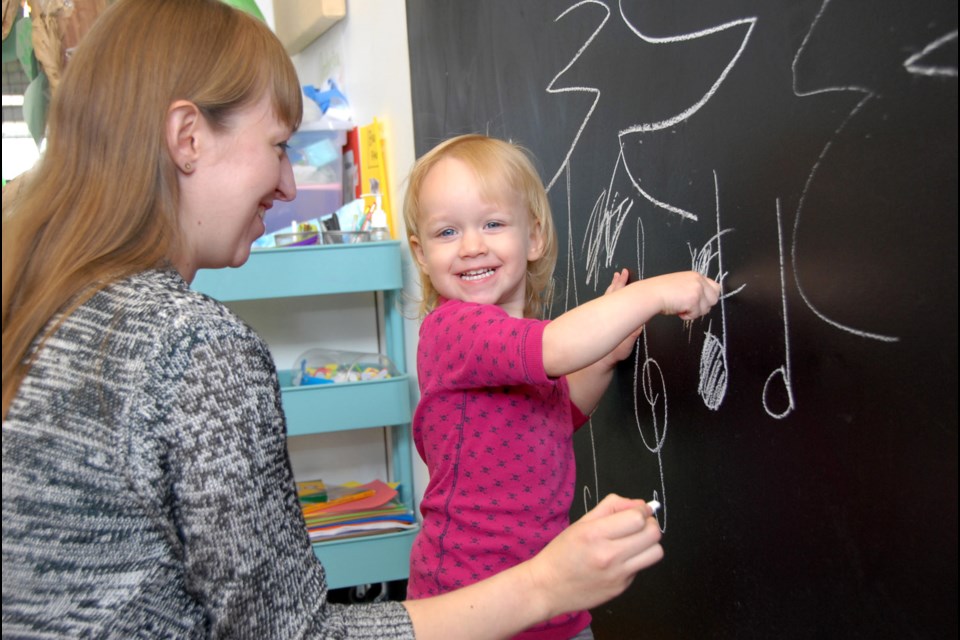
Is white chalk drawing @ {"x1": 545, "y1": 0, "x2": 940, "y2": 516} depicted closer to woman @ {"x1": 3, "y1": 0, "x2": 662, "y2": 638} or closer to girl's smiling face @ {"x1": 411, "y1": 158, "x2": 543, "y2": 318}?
girl's smiling face @ {"x1": 411, "y1": 158, "x2": 543, "y2": 318}

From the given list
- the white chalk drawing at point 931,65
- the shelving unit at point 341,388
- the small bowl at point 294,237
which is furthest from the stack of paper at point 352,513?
the white chalk drawing at point 931,65

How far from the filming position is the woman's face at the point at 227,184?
957mm

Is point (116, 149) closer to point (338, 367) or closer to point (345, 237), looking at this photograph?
point (345, 237)

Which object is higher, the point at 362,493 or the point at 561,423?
the point at 561,423

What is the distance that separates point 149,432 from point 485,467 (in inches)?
20.1

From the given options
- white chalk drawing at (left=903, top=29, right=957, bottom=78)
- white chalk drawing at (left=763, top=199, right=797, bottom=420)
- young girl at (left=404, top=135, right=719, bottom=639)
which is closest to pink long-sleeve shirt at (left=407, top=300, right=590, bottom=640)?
young girl at (left=404, top=135, right=719, bottom=639)

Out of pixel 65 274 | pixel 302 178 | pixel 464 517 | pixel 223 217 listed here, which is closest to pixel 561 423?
pixel 464 517

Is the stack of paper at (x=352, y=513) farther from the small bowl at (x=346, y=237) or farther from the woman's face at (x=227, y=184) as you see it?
the woman's face at (x=227, y=184)

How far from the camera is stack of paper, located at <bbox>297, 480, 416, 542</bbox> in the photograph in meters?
2.45

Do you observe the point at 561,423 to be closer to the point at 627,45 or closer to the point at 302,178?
the point at 627,45

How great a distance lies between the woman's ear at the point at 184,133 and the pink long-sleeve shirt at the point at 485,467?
385 mm

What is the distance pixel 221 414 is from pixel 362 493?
1.83 meters

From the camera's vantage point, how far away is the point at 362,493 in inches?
103

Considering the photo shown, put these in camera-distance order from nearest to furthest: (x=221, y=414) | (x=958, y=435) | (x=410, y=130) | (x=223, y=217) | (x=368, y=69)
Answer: (x=958, y=435), (x=221, y=414), (x=223, y=217), (x=410, y=130), (x=368, y=69)
